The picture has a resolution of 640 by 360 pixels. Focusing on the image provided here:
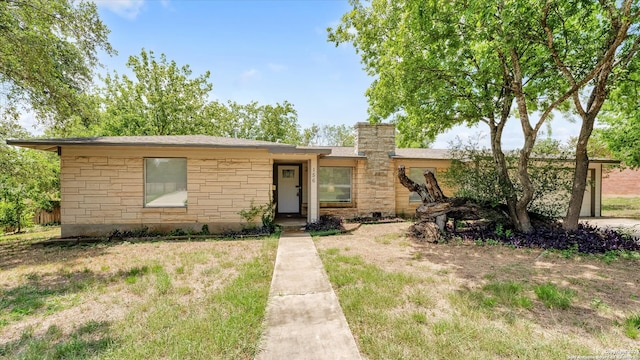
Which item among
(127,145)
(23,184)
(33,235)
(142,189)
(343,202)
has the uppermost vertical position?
(127,145)

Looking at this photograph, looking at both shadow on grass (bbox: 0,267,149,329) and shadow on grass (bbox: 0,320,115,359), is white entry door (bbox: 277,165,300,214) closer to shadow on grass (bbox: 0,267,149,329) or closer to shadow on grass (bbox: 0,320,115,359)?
shadow on grass (bbox: 0,267,149,329)

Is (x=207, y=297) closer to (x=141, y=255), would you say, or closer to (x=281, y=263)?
(x=281, y=263)

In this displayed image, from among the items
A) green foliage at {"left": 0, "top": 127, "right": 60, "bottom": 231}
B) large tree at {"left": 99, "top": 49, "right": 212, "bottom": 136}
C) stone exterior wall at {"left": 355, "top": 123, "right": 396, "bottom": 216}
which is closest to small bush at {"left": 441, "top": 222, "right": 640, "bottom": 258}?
stone exterior wall at {"left": 355, "top": 123, "right": 396, "bottom": 216}

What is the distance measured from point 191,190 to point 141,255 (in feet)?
8.68

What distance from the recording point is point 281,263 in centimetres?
543

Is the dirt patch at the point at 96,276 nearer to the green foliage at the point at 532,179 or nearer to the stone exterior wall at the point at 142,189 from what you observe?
the stone exterior wall at the point at 142,189

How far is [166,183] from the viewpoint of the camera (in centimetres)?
844

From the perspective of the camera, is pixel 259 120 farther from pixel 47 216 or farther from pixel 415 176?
pixel 415 176

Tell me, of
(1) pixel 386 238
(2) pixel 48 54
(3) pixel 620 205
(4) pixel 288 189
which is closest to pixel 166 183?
(2) pixel 48 54

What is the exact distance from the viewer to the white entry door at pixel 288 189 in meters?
11.8

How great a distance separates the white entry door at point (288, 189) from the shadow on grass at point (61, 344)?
8837mm

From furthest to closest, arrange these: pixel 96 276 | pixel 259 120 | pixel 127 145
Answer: pixel 259 120, pixel 127 145, pixel 96 276

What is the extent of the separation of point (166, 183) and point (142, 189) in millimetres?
656

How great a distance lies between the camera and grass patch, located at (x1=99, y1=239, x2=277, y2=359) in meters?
2.63
